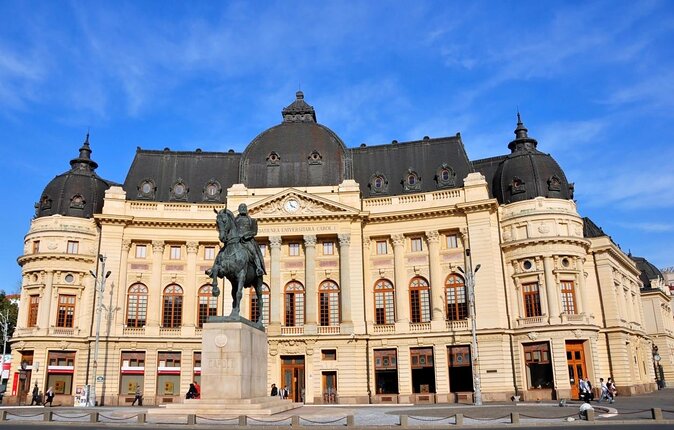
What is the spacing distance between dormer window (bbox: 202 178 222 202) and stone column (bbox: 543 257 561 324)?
30870mm

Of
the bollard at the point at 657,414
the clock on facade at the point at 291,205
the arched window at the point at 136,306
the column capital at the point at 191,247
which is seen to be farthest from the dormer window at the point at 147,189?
the bollard at the point at 657,414

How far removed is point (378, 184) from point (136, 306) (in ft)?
82.7

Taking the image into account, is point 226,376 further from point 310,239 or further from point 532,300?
point 532,300

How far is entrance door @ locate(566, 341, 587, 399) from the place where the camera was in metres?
51.8

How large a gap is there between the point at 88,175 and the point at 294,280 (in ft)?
76.4

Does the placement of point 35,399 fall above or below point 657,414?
above

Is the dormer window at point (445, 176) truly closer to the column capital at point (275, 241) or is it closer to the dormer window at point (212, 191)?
the column capital at point (275, 241)

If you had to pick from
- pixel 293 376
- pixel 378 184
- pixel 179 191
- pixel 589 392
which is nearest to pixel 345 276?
pixel 293 376

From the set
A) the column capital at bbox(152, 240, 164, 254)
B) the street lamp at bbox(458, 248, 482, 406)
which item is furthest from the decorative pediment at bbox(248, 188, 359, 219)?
the street lamp at bbox(458, 248, 482, 406)

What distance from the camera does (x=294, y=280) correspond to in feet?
189

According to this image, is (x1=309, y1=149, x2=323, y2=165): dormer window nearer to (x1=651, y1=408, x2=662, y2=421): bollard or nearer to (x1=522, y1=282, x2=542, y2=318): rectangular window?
(x1=522, y1=282, x2=542, y2=318): rectangular window

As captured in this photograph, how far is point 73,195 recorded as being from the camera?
59.7m

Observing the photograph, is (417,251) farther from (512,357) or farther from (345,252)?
(512,357)

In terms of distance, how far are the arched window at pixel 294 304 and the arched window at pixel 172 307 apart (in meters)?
9.91
